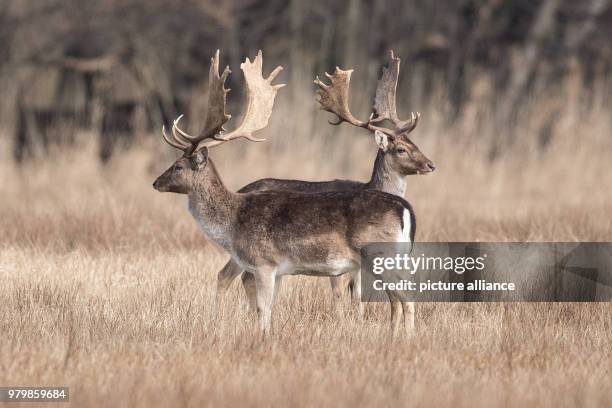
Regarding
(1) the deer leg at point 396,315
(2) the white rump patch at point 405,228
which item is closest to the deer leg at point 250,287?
(1) the deer leg at point 396,315

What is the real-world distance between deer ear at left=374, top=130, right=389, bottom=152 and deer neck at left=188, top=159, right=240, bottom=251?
1.61 m

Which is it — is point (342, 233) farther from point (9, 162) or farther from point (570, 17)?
point (570, 17)

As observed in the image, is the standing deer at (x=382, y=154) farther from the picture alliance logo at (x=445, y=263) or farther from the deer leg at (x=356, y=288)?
the picture alliance logo at (x=445, y=263)

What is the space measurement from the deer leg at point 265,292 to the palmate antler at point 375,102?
84.5 inches

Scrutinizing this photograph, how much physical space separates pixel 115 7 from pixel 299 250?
12.7 metres

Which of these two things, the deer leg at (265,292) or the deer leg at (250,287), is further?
the deer leg at (250,287)

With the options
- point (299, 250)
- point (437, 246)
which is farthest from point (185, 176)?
point (437, 246)

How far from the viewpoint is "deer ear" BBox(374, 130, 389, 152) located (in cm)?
902

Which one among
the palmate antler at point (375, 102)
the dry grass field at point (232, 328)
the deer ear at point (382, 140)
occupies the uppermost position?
the palmate antler at point (375, 102)

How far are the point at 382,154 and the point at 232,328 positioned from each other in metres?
2.52

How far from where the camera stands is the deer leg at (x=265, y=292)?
716 cm

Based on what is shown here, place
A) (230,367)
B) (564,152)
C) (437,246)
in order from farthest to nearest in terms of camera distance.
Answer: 1. (564,152)
2. (437,246)
3. (230,367)

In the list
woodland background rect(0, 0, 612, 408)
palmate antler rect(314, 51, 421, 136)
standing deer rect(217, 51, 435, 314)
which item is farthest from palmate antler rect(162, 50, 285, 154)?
woodland background rect(0, 0, 612, 408)

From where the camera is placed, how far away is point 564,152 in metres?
15.6
